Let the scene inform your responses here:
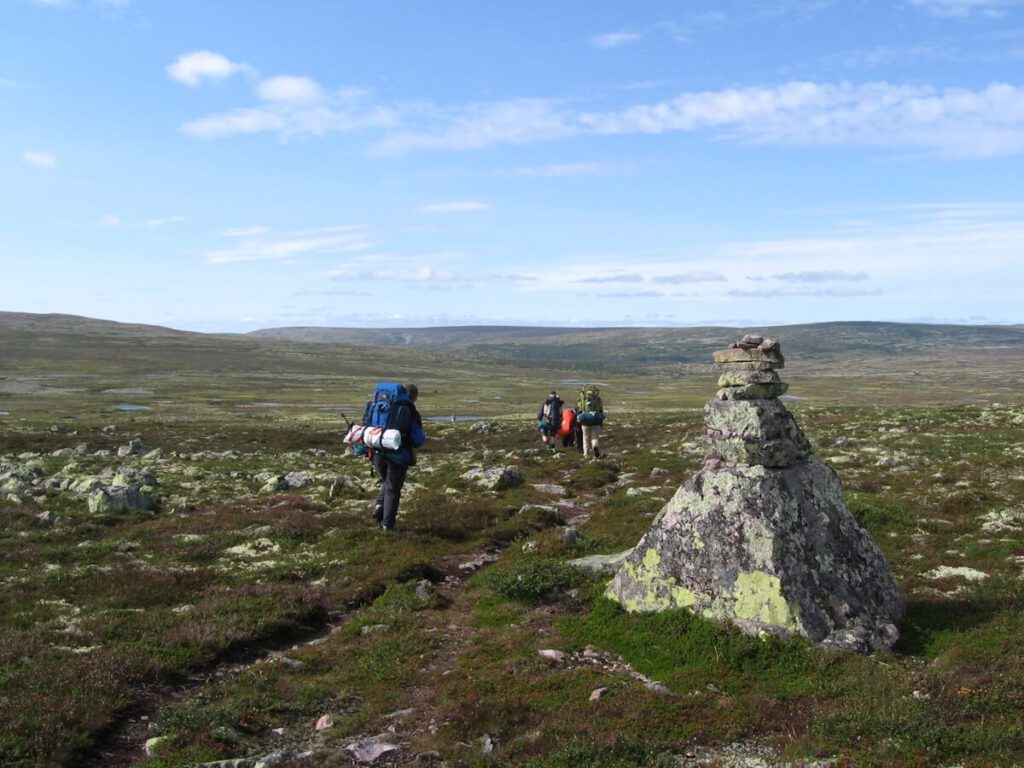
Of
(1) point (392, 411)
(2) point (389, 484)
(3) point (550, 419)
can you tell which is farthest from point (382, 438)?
(3) point (550, 419)

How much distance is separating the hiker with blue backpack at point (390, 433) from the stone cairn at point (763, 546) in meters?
7.48

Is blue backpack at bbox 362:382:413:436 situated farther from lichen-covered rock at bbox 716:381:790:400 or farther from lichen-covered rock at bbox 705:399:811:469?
lichen-covered rock at bbox 716:381:790:400

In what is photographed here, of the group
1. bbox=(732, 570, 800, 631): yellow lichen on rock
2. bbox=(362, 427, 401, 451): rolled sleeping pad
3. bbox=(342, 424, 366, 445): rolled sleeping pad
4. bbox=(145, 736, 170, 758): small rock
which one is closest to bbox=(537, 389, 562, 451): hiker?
bbox=(342, 424, 366, 445): rolled sleeping pad

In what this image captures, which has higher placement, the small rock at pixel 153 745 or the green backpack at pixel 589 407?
the green backpack at pixel 589 407

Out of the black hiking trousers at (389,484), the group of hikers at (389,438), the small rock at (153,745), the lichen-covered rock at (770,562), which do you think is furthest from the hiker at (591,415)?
the small rock at (153,745)

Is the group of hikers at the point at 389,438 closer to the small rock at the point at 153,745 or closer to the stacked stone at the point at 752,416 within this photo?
the stacked stone at the point at 752,416

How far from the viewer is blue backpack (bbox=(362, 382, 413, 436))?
61.2ft

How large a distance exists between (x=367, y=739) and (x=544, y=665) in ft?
10.5

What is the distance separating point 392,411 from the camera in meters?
18.7

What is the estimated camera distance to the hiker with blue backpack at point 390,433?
60.4 ft

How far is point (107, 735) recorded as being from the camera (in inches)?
361

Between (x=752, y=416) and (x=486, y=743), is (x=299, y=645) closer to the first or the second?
(x=486, y=743)

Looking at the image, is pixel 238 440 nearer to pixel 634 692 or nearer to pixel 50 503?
pixel 50 503

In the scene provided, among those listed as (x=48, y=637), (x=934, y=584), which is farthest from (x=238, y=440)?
(x=934, y=584)
